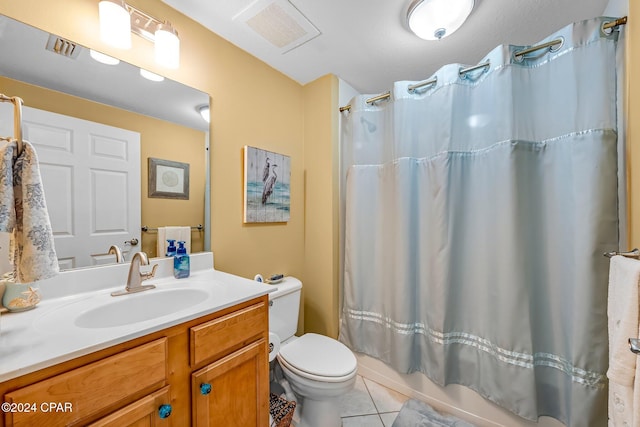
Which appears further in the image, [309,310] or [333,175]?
[309,310]

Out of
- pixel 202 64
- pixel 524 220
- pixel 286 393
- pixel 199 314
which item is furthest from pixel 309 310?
pixel 202 64

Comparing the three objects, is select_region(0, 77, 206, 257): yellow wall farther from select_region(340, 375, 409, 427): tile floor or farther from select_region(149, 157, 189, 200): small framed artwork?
select_region(340, 375, 409, 427): tile floor

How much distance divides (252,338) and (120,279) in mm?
657

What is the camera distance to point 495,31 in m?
1.40

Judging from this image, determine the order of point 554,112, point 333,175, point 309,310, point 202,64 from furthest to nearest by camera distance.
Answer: point 309,310 → point 333,175 → point 202,64 → point 554,112

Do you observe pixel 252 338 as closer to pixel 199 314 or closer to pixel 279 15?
pixel 199 314

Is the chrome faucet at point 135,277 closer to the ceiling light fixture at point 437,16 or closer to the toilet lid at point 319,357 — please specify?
the toilet lid at point 319,357

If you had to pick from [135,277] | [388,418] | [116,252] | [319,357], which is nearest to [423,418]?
[388,418]

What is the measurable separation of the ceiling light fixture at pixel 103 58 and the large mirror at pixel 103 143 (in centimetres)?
1

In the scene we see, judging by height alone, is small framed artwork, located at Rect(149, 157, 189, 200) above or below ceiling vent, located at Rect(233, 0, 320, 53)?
below

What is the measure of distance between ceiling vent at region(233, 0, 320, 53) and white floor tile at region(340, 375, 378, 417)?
2.22 metres

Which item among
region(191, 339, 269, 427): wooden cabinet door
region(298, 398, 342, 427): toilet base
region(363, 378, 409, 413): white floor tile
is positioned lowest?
region(363, 378, 409, 413): white floor tile

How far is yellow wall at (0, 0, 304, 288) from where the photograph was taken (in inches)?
41.1

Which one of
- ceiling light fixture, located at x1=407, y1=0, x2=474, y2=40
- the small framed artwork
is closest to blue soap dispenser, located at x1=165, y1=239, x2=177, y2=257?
the small framed artwork
